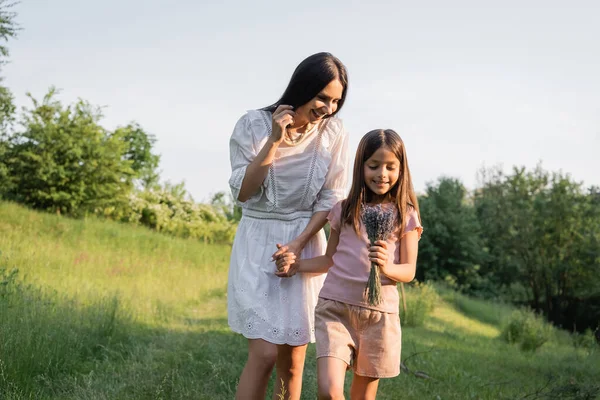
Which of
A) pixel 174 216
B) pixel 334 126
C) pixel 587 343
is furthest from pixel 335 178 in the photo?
pixel 174 216

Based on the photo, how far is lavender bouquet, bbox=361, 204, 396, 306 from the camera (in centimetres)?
307

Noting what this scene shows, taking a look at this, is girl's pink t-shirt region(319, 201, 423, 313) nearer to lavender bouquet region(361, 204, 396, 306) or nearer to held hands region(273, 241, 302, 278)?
lavender bouquet region(361, 204, 396, 306)

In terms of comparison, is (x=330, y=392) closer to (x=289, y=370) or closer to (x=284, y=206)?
(x=289, y=370)

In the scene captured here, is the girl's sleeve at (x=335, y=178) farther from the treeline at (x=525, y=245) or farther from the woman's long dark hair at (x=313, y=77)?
the treeline at (x=525, y=245)

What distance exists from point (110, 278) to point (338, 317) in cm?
917

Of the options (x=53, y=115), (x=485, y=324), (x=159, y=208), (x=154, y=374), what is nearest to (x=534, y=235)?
(x=485, y=324)

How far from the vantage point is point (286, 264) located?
3135 millimetres

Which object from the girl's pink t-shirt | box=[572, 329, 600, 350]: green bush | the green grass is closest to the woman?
the girl's pink t-shirt

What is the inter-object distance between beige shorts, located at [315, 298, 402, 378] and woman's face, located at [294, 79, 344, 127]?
92 cm

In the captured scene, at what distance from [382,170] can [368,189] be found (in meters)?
0.18

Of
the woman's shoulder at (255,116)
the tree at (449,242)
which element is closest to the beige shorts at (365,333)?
the woman's shoulder at (255,116)

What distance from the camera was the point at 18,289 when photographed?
19.6 feet

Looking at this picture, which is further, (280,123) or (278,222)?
(278,222)

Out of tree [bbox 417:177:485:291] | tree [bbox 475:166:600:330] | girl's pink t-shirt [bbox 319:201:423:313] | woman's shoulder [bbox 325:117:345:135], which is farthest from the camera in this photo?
tree [bbox 417:177:485:291]
